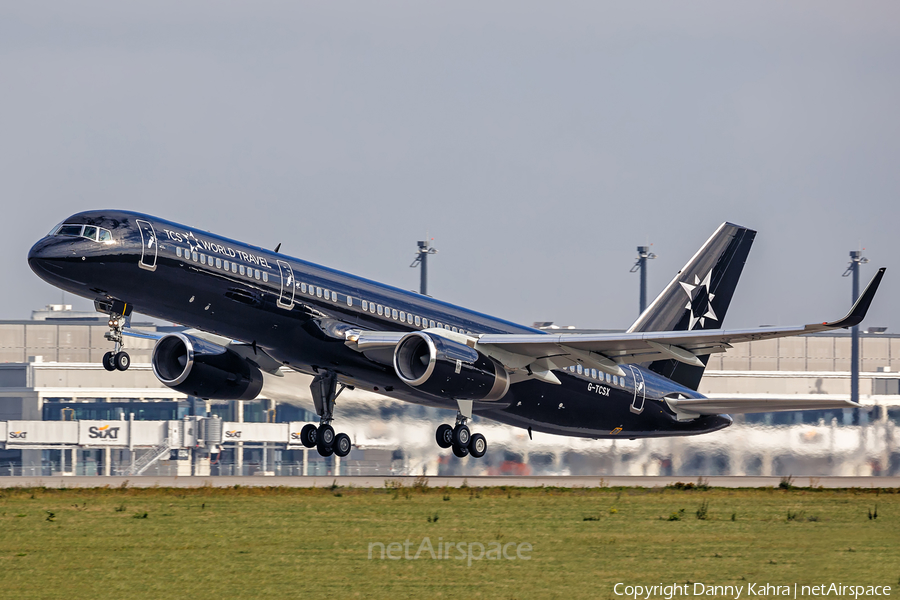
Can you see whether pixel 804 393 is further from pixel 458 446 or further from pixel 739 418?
pixel 458 446

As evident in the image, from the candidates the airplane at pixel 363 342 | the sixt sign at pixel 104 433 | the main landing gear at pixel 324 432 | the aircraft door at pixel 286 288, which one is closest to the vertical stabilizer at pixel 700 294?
the airplane at pixel 363 342

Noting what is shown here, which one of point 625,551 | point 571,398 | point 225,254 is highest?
point 225,254

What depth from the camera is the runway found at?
136 feet

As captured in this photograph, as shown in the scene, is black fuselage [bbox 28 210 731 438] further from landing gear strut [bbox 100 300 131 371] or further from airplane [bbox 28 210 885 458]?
landing gear strut [bbox 100 300 131 371]

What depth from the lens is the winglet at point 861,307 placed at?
995 inches

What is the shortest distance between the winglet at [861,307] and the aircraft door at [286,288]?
42.7 feet

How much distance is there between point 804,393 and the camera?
7469 centimetres

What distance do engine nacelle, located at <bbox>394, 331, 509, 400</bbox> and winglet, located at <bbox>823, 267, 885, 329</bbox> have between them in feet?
32.0

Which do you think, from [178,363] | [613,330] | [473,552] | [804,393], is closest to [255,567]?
[473,552]

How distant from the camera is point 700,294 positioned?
41.8 metres

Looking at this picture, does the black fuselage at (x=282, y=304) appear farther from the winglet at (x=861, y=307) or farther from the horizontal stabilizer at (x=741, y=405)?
the winglet at (x=861, y=307)

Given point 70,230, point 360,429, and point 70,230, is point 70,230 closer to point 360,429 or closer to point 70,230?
point 70,230

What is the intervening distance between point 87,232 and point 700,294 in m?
21.7

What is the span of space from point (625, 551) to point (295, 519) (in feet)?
29.3
